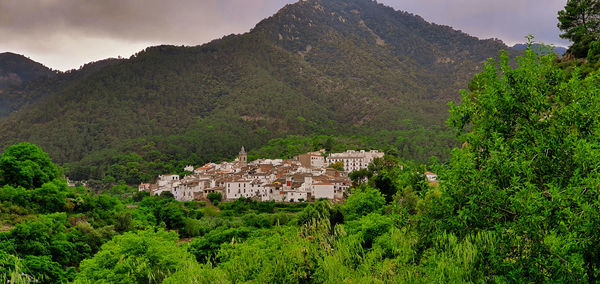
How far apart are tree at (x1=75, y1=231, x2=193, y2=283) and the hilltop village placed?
126ft

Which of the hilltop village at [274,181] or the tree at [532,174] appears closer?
the tree at [532,174]

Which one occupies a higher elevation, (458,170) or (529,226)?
(458,170)

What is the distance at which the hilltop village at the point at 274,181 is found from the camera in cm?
5625

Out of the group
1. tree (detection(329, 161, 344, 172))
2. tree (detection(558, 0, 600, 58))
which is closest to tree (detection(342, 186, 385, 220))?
tree (detection(558, 0, 600, 58))

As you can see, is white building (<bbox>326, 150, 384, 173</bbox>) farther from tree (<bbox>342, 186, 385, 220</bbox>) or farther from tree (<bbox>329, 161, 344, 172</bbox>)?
tree (<bbox>342, 186, 385, 220</bbox>)


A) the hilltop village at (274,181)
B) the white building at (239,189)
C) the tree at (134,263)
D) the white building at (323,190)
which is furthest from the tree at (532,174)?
the white building at (239,189)

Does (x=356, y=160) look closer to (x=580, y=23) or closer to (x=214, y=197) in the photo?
(x=214, y=197)

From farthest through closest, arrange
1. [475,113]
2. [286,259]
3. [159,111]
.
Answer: [159,111] → [286,259] → [475,113]

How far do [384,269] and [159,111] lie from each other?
151570 mm

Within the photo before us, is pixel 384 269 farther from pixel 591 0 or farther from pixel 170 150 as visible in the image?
→ pixel 170 150

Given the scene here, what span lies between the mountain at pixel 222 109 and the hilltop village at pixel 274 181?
63.7 feet

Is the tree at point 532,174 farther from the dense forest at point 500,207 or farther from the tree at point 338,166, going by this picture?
the tree at point 338,166

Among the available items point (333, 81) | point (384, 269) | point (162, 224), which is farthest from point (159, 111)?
point (384, 269)

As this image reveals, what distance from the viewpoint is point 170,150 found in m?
108
